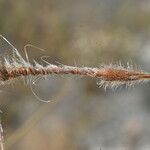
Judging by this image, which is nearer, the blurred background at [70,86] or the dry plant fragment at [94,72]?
the dry plant fragment at [94,72]

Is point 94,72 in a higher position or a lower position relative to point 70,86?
higher

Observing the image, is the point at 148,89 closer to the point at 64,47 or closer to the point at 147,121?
the point at 147,121

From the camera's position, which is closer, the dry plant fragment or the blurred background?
the dry plant fragment

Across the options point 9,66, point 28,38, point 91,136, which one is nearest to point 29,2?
point 28,38

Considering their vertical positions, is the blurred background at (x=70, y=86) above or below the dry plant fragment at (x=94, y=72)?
below

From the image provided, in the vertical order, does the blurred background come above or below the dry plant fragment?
below

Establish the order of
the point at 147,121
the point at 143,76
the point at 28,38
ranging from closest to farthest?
the point at 143,76
the point at 28,38
the point at 147,121

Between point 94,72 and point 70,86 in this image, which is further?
point 70,86

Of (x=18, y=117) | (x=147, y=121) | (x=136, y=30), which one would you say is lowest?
(x=147, y=121)
